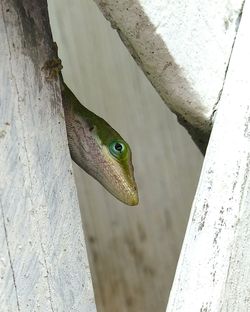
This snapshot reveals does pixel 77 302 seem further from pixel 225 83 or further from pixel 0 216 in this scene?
pixel 225 83

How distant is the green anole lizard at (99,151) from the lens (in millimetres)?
1864

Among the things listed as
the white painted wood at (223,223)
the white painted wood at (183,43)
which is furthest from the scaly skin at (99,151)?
the white painted wood at (223,223)

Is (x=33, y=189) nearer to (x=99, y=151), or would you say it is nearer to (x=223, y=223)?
(x=223, y=223)

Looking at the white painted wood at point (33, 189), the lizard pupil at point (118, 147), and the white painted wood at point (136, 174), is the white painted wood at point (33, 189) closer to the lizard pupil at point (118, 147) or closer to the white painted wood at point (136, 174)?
the lizard pupil at point (118, 147)

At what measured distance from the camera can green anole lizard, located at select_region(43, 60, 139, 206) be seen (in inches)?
73.4

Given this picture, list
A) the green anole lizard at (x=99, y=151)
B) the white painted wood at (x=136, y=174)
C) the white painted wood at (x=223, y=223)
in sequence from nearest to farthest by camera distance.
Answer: the white painted wood at (x=223, y=223)
the green anole lizard at (x=99, y=151)
the white painted wood at (x=136, y=174)

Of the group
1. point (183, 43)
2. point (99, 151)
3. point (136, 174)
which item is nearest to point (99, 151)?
point (99, 151)

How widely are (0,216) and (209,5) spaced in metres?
0.49

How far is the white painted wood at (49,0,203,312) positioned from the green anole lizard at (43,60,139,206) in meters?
0.86

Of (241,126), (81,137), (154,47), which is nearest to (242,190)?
(241,126)

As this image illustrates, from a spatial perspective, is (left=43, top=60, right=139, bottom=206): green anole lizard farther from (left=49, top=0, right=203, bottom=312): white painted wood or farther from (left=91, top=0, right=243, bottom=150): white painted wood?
(left=49, top=0, right=203, bottom=312): white painted wood

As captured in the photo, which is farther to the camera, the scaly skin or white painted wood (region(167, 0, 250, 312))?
the scaly skin

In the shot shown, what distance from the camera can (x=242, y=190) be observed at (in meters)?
1.39

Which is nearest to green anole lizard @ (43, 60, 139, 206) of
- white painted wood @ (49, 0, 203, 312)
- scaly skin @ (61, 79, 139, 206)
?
scaly skin @ (61, 79, 139, 206)
